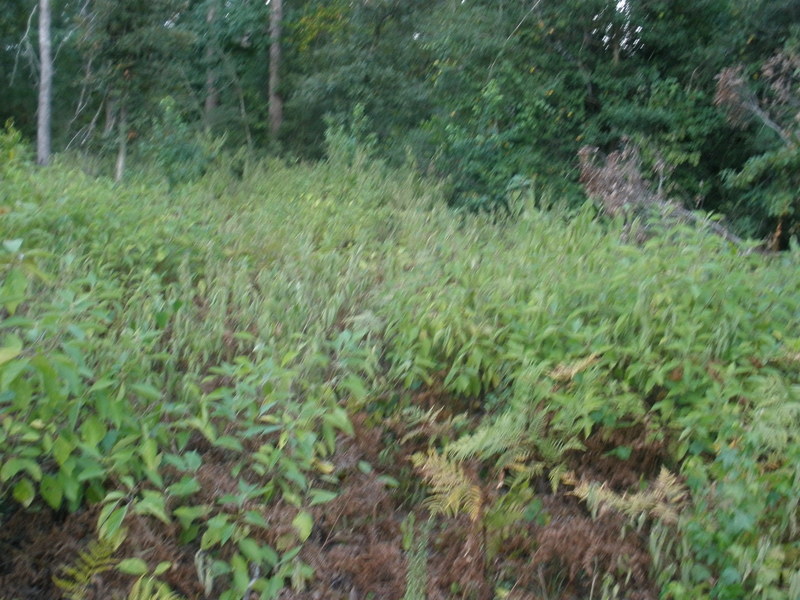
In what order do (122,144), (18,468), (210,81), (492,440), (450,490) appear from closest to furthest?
(18,468) < (450,490) < (492,440) < (122,144) < (210,81)

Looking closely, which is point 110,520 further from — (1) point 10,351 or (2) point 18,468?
(1) point 10,351

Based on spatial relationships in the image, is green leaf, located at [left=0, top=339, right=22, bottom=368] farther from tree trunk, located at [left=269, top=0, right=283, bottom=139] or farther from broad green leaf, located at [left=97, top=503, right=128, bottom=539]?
tree trunk, located at [left=269, top=0, right=283, bottom=139]

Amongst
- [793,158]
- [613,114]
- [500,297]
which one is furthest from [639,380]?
[613,114]

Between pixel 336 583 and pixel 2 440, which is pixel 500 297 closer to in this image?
pixel 336 583

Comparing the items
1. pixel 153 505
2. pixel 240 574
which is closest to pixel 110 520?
pixel 153 505

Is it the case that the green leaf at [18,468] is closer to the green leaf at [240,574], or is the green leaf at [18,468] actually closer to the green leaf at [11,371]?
the green leaf at [11,371]

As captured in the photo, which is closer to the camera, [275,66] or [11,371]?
[11,371]

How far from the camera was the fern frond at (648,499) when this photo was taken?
3.66 m

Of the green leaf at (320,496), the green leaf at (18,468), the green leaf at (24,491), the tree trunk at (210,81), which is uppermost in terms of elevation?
the tree trunk at (210,81)

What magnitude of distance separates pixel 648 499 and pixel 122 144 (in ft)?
40.6

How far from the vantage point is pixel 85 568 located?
9.98 ft

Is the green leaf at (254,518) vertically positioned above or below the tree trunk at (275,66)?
below

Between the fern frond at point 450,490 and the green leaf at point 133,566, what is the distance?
140 centimetres

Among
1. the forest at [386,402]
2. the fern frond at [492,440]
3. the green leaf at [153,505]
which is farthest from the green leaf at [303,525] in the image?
the fern frond at [492,440]
